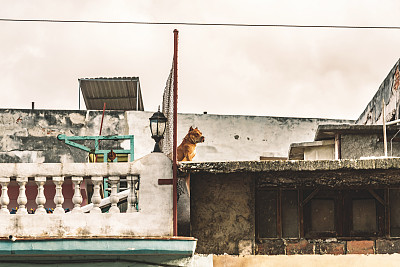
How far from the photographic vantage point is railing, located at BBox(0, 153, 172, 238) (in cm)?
746

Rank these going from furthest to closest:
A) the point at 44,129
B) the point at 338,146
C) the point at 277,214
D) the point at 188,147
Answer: the point at 44,129 < the point at 338,146 < the point at 188,147 < the point at 277,214

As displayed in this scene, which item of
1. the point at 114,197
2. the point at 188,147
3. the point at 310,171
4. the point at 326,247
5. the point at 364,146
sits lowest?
the point at 326,247

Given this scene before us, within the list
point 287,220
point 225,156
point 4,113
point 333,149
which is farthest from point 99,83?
point 287,220

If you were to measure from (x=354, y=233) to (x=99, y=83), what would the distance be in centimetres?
1118

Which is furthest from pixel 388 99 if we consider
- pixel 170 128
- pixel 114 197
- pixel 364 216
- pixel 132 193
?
pixel 114 197

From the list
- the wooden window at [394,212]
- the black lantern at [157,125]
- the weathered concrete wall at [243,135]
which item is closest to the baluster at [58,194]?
the black lantern at [157,125]

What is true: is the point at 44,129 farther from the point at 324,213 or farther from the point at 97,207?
the point at 324,213

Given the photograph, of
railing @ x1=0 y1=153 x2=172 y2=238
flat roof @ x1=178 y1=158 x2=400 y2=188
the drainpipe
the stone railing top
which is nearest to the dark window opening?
flat roof @ x1=178 y1=158 x2=400 y2=188

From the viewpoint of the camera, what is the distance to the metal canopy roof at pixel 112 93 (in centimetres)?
1784

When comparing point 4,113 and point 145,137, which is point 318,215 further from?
point 4,113

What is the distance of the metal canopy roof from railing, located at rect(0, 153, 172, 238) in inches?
407

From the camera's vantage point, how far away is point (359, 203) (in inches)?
322

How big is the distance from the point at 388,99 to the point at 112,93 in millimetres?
8100

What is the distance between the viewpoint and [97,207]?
761cm
